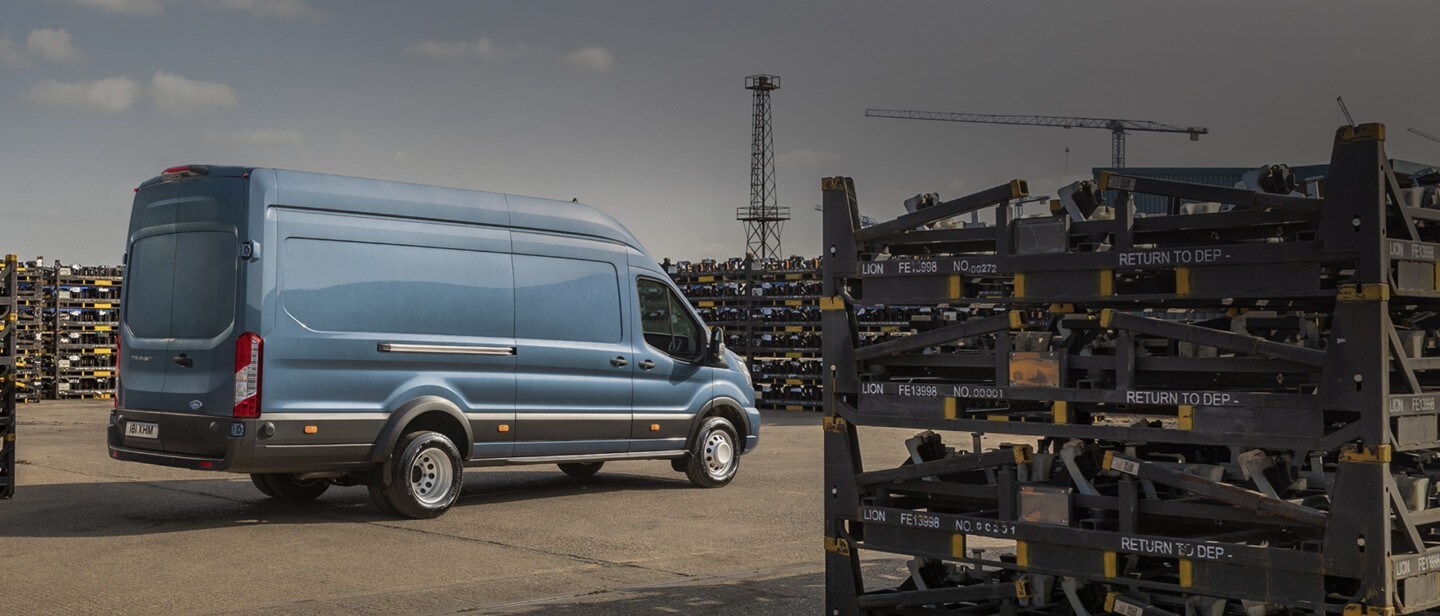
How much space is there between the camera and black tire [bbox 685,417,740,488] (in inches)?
553

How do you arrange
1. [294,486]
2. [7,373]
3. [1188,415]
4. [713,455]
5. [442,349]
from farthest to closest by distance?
[713,455]
[7,373]
[294,486]
[442,349]
[1188,415]

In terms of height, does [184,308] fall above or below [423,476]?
above

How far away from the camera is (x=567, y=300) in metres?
12.9

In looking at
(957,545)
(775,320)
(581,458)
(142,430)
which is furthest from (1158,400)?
(775,320)

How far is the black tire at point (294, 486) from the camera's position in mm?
12578

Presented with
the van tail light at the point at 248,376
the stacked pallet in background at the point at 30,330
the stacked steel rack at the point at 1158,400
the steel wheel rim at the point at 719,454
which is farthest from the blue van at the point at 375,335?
the stacked pallet in background at the point at 30,330

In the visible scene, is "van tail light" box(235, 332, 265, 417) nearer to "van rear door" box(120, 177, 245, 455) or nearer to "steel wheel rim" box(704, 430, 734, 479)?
"van rear door" box(120, 177, 245, 455)

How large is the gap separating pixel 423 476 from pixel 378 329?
4.14ft

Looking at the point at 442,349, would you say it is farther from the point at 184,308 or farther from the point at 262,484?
the point at 262,484

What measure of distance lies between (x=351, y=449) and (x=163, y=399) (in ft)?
4.82

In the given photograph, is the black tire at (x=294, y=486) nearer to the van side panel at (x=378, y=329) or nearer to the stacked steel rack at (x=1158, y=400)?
the van side panel at (x=378, y=329)

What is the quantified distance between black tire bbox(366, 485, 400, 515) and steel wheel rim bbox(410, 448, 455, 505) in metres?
0.24

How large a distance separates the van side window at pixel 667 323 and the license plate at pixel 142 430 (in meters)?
4.41

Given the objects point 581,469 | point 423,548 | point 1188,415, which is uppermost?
point 1188,415
